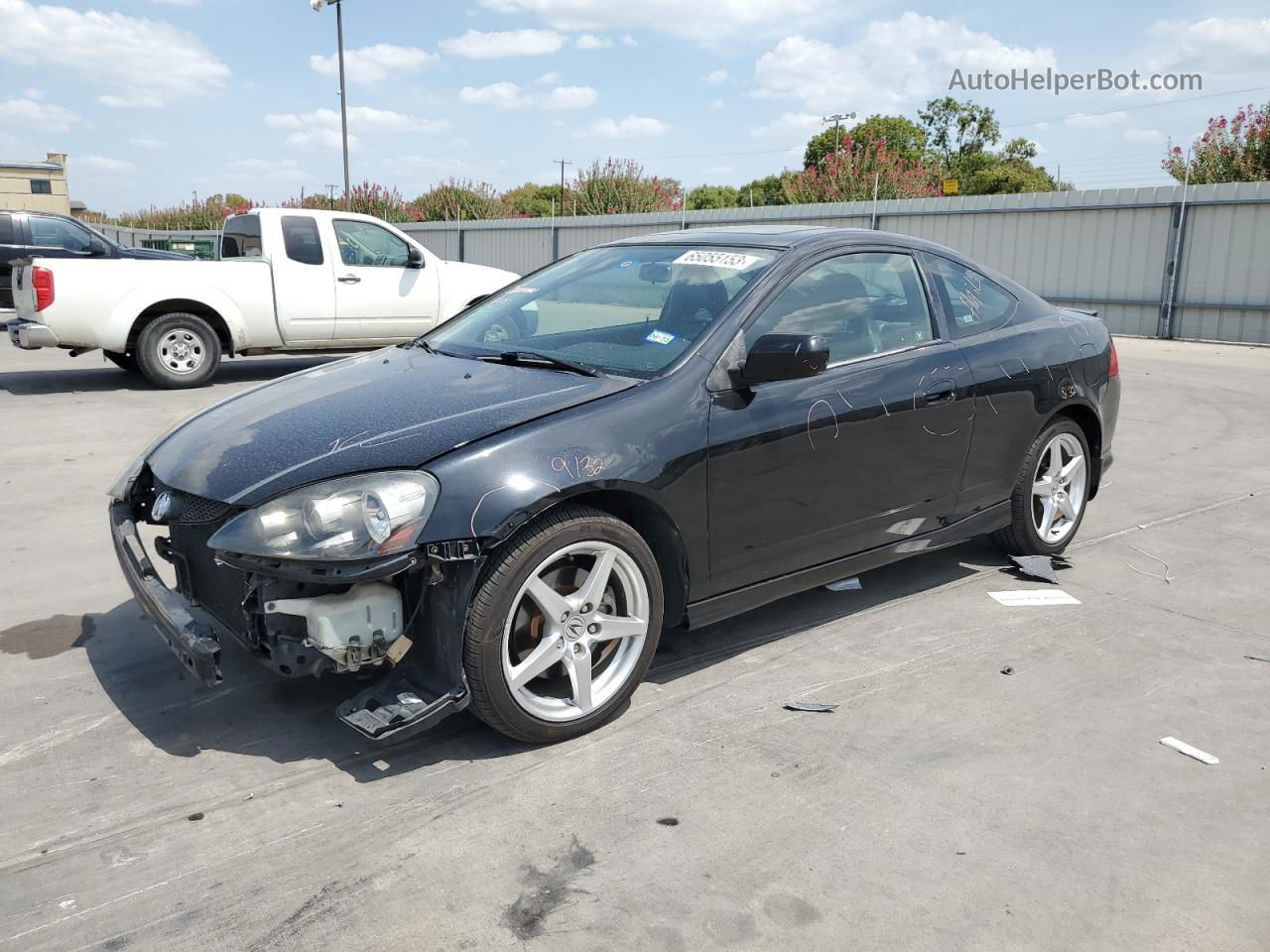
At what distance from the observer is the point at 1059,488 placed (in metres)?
5.19

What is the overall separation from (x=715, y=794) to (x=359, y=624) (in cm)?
114

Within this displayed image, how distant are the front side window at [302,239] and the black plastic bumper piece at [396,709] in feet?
28.5

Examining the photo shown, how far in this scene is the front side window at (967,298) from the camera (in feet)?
15.1

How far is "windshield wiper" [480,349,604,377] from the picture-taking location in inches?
146

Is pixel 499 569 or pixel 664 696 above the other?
pixel 499 569


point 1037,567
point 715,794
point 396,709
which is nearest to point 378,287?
point 1037,567

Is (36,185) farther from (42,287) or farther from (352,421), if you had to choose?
(352,421)

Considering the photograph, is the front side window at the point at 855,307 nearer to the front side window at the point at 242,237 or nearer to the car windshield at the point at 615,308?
the car windshield at the point at 615,308

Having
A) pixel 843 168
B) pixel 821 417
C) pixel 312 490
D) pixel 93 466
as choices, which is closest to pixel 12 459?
pixel 93 466

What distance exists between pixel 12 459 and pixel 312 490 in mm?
5396

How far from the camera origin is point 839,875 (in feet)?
8.71

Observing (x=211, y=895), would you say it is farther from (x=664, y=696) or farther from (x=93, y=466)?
(x=93, y=466)

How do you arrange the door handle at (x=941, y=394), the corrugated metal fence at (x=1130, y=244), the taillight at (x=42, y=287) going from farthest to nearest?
the corrugated metal fence at (x=1130, y=244)
the taillight at (x=42, y=287)
the door handle at (x=941, y=394)

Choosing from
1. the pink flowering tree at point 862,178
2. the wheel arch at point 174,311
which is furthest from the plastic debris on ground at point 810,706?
the pink flowering tree at point 862,178
